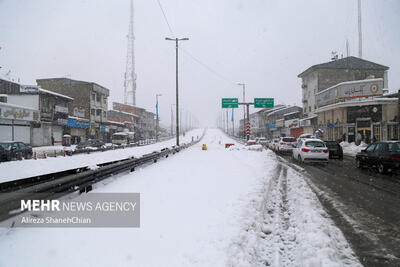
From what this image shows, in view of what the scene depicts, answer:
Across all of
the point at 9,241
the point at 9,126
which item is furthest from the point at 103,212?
the point at 9,126

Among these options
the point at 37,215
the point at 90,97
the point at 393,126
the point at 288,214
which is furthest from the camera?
the point at 90,97

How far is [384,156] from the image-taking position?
10320 millimetres

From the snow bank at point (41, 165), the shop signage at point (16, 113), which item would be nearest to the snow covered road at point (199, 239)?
the snow bank at point (41, 165)

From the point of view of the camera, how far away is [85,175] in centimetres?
635

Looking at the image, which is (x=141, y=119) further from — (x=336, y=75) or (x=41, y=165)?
(x=41, y=165)

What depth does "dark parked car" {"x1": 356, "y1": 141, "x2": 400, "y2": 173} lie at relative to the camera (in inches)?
387

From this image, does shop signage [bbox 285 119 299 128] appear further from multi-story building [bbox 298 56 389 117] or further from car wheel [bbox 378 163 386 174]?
car wheel [bbox 378 163 386 174]

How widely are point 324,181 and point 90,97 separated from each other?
4675 cm

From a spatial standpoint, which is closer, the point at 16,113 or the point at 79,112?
the point at 16,113

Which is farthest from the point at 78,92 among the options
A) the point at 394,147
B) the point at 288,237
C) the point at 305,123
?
the point at 288,237

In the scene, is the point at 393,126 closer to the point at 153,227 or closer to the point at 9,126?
the point at 153,227

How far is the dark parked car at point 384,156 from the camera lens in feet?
32.2

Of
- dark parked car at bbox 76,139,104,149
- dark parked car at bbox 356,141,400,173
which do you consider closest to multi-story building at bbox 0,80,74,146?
dark parked car at bbox 76,139,104,149

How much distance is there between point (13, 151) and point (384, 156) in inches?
957
